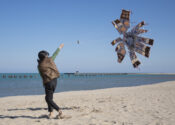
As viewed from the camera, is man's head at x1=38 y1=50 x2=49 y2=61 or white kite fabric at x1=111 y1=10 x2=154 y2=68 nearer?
man's head at x1=38 y1=50 x2=49 y2=61

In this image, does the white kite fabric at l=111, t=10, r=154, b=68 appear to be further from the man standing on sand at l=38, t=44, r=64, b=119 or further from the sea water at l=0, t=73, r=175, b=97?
the sea water at l=0, t=73, r=175, b=97

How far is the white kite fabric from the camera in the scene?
19.0 ft

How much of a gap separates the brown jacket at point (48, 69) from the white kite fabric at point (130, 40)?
2273mm

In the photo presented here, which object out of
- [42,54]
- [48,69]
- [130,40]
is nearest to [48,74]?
[48,69]

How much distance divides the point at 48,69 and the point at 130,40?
2.81 metres

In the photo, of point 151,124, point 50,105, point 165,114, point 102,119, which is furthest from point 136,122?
point 50,105

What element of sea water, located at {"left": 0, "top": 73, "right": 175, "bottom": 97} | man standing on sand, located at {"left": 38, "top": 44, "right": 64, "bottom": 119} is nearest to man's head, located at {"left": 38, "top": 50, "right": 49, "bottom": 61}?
man standing on sand, located at {"left": 38, "top": 44, "right": 64, "bottom": 119}

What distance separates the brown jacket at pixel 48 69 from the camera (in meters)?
4.80

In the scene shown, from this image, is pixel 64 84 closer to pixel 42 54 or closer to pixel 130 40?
pixel 130 40

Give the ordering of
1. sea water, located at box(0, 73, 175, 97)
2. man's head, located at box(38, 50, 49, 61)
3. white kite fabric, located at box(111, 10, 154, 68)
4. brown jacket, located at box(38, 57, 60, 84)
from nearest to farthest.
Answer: brown jacket, located at box(38, 57, 60, 84), man's head, located at box(38, 50, 49, 61), white kite fabric, located at box(111, 10, 154, 68), sea water, located at box(0, 73, 175, 97)

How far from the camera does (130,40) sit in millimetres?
6066

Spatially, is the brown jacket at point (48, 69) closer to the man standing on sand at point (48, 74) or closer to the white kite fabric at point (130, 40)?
the man standing on sand at point (48, 74)

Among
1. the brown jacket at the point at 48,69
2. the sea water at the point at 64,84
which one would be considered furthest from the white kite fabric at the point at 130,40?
the sea water at the point at 64,84

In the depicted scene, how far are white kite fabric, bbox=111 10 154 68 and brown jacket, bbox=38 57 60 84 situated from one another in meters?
2.27
